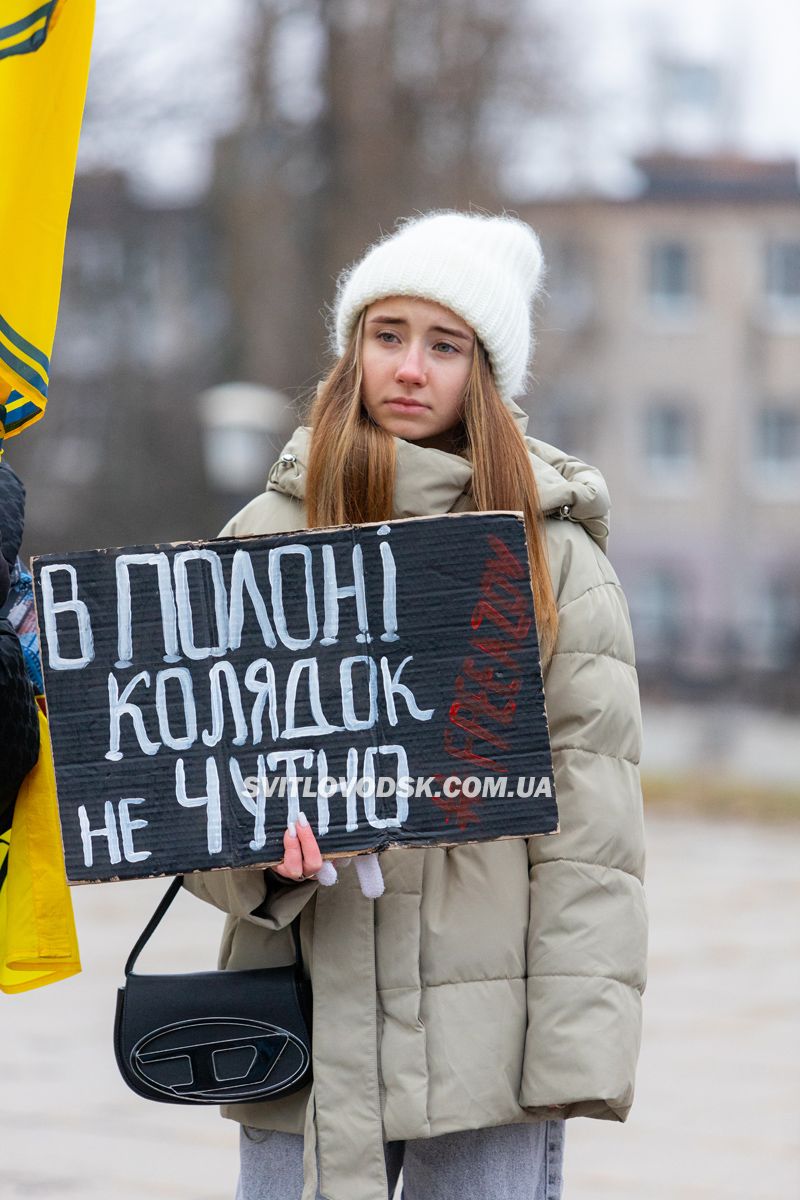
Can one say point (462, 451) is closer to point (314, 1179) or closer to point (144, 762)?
point (144, 762)

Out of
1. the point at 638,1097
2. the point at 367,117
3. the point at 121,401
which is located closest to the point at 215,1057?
the point at 638,1097

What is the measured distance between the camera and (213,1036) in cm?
254

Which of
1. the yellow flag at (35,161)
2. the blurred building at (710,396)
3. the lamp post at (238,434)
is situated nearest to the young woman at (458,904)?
the yellow flag at (35,161)

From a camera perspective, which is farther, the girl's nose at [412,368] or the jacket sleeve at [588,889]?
the girl's nose at [412,368]

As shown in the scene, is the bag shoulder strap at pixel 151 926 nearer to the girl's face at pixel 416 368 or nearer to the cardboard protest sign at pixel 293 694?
the cardboard protest sign at pixel 293 694

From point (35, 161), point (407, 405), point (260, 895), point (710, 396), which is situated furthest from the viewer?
point (710, 396)

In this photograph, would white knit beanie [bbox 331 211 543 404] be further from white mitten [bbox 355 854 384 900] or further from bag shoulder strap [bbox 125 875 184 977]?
bag shoulder strap [bbox 125 875 184 977]

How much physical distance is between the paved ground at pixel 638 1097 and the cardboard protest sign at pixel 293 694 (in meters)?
2.42

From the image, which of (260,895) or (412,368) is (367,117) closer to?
(412,368)

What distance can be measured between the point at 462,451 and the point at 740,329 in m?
41.5

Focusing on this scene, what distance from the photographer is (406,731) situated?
2438mm

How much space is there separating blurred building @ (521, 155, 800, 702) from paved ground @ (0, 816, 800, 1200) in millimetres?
34557

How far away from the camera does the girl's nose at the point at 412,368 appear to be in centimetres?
269

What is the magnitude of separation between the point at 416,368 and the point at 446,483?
181 mm
